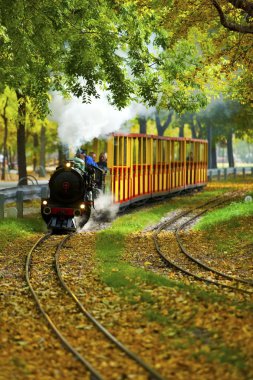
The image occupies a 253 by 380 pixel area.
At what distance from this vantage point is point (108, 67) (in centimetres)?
1900

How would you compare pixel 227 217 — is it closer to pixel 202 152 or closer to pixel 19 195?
pixel 19 195

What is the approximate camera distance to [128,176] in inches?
837

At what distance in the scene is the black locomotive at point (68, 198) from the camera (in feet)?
52.9

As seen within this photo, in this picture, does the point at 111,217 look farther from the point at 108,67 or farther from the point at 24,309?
the point at 24,309

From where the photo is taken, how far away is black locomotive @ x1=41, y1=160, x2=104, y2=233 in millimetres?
16125

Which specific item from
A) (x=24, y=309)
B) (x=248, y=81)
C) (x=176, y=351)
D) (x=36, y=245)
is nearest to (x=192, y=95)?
(x=248, y=81)

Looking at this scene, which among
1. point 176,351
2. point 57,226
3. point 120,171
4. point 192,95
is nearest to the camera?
point 176,351

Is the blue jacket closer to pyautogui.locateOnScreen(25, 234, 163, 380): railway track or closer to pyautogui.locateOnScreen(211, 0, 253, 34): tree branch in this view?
pyautogui.locateOnScreen(25, 234, 163, 380): railway track

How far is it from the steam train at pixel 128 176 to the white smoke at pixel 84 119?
0.42m

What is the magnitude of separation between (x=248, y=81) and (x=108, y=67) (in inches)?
194

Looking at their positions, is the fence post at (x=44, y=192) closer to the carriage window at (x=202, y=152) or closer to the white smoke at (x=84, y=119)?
the white smoke at (x=84, y=119)

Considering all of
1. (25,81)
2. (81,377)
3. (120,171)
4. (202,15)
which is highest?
(202,15)

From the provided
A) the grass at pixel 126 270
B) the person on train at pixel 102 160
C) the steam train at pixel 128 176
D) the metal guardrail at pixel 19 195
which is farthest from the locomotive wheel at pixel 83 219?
the metal guardrail at pixel 19 195

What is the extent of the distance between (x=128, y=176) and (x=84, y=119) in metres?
3.48
